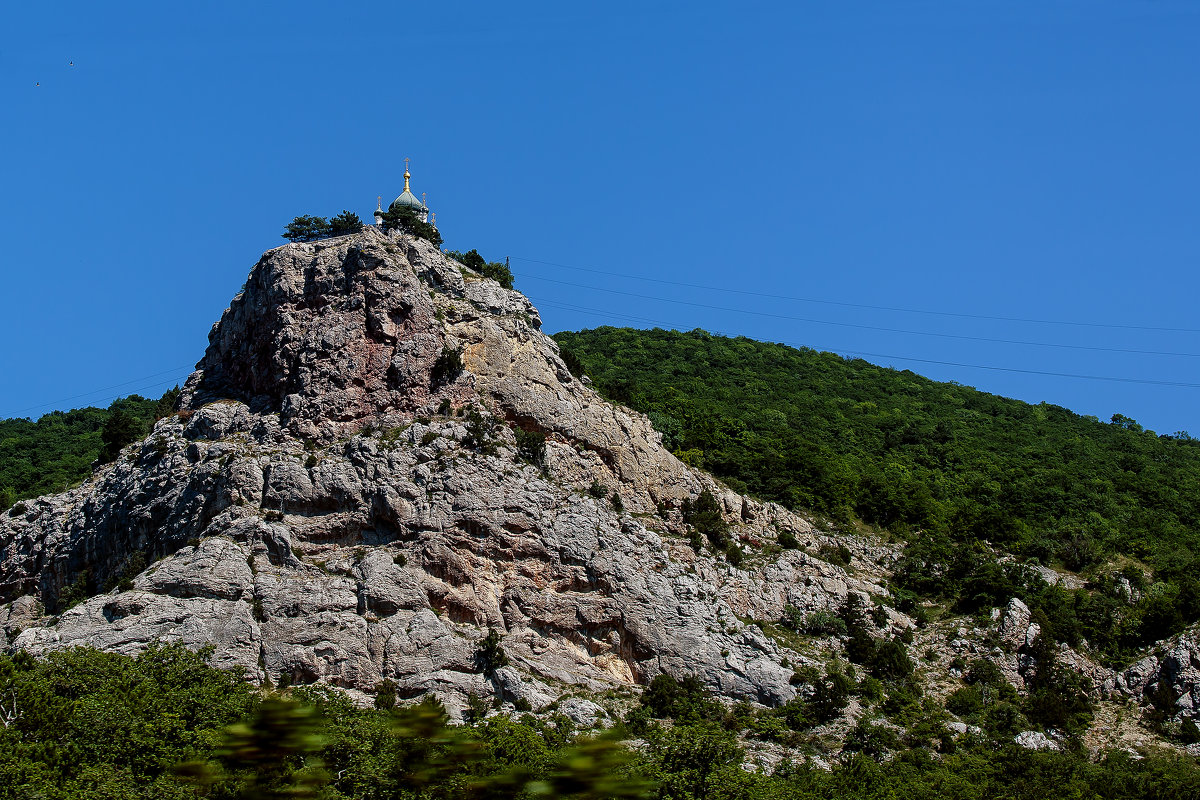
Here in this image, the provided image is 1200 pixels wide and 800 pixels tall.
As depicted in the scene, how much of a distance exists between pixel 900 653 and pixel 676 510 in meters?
13.0

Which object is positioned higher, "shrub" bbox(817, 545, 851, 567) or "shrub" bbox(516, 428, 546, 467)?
"shrub" bbox(516, 428, 546, 467)

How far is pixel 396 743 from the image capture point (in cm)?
2881

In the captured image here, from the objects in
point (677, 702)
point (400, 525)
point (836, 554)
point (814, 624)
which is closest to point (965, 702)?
point (814, 624)

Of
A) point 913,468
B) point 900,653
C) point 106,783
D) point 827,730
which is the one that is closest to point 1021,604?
point 900,653

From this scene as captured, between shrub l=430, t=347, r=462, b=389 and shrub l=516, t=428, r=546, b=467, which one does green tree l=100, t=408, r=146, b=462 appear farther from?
shrub l=516, t=428, r=546, b=467

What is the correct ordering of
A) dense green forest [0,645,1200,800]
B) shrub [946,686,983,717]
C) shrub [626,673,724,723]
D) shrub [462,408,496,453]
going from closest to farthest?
dense green forest [0,645,1200,800], shrub [626,673,724,723], shrub [946,686,983,717], shrub [462,408,496,453]

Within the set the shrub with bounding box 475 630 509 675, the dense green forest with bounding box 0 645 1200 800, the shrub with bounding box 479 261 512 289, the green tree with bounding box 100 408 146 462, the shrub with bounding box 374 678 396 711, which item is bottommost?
the dense green forest with bounding box 0 645 1200 800

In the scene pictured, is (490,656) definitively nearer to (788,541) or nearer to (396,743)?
(396,743)

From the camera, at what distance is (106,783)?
35.3m

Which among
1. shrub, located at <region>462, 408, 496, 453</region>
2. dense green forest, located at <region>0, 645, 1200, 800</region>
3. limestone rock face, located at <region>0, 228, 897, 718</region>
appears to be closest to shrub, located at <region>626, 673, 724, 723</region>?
dense green forest, located at <region>0, 645, 1200, 800</region>

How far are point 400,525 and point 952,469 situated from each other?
46.5m

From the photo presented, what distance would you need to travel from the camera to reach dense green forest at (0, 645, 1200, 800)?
119ft

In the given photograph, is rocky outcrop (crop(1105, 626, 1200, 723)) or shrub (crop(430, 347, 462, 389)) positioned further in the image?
shrub (crop(430, 347, 462, 389))

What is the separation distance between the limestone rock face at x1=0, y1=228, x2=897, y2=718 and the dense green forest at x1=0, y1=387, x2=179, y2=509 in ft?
16.0
